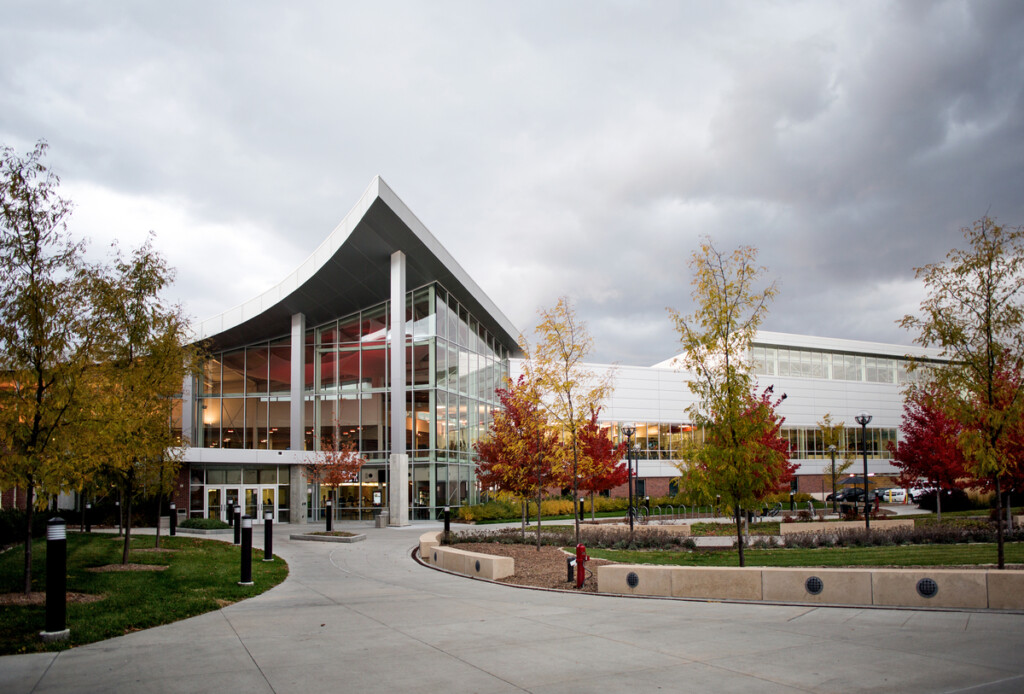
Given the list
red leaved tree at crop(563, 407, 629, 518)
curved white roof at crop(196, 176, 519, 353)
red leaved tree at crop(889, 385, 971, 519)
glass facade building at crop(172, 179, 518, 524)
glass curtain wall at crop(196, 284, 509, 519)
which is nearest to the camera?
red leaved tree at crop(889, 385, 971, 519)

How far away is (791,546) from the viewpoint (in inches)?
883

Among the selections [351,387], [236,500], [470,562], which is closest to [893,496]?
[351,387]

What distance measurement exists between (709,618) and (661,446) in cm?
5048

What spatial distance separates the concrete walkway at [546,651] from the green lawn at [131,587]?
60 centimetres

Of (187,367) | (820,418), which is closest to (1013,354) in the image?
(187,367)

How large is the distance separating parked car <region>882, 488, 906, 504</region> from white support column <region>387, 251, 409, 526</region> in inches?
1651

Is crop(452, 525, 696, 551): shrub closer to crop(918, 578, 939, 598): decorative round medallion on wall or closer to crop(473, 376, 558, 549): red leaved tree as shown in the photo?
crop(473, 376, 558, 549): red leaved tree

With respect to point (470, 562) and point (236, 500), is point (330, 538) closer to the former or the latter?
point (470, 562)

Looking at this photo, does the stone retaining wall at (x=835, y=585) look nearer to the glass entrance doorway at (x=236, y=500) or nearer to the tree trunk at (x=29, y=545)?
the tree trunk at (x=29, y=545)

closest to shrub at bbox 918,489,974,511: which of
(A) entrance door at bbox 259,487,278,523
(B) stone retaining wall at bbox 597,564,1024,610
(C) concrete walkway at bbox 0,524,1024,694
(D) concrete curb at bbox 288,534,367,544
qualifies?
(D) concrete curb at bbox 288,534,367,544

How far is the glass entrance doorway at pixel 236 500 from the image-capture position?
3656 cm

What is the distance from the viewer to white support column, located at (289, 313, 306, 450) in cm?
4050

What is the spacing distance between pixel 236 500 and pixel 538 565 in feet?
79.1

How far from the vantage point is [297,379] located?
40875mm
